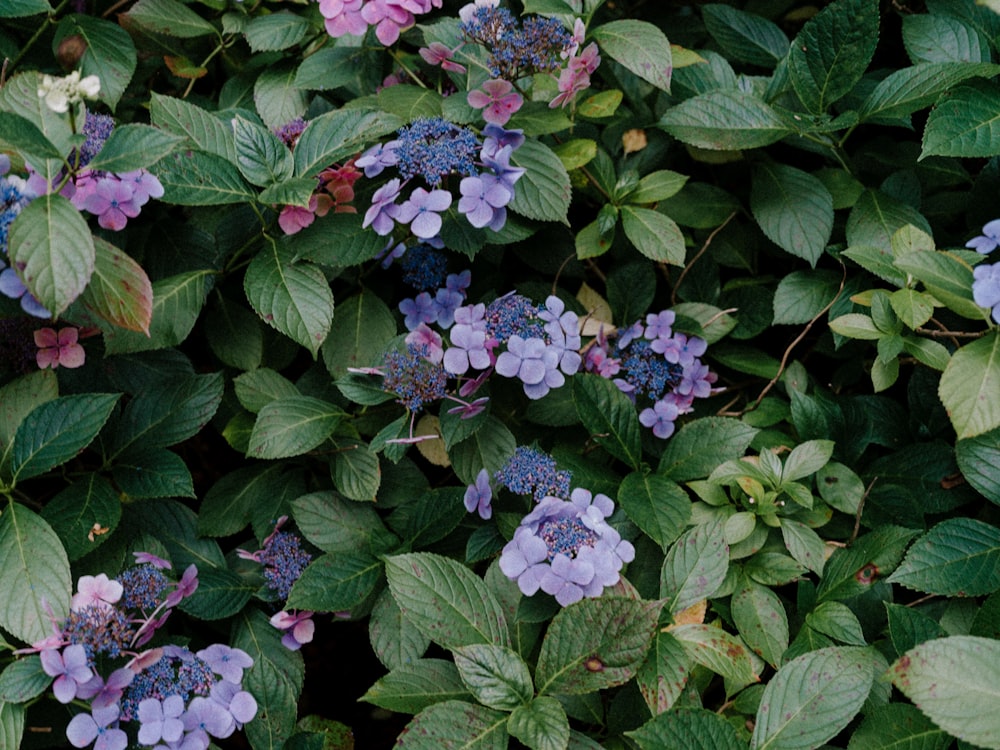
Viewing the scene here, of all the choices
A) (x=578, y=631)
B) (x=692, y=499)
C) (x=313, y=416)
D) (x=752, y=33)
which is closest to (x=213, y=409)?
(x=313, y=416)

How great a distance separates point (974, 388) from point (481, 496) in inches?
33.4

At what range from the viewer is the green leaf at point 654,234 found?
1805 millimetres

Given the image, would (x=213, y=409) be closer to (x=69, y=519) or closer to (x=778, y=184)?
(x=69, y=519)

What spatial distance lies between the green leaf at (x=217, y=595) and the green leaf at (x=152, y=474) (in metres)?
0.18

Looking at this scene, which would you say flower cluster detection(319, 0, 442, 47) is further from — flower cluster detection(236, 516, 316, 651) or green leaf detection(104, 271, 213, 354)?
flower cluster detection(236, 516, 316, 651)

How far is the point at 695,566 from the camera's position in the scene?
5.13 ft

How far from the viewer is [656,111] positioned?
2049 millimetres

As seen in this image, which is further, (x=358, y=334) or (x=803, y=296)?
(x=803, y=296)

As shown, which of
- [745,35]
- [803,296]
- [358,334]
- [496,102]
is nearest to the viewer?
[496,102]

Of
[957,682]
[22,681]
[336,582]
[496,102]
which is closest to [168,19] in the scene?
[496,102]

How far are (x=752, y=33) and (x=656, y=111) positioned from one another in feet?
0.91

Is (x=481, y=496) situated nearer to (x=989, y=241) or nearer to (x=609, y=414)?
(x=609, y=414)

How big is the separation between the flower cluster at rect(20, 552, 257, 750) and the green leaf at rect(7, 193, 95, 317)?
19.2 inches

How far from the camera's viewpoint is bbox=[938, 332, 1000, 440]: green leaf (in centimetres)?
149
